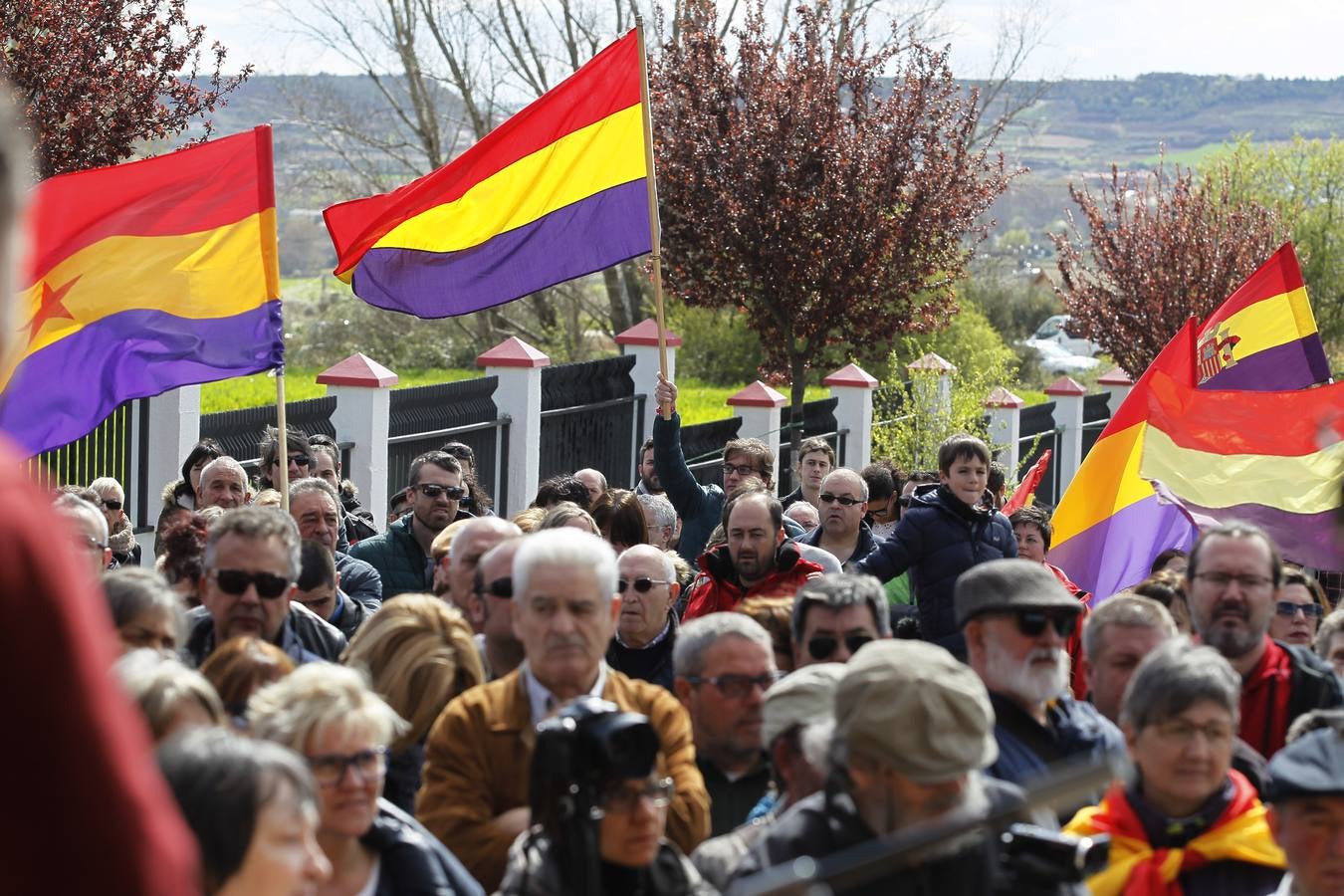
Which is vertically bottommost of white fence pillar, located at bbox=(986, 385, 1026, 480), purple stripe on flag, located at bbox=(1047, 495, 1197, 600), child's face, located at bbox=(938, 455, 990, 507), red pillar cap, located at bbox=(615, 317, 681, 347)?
white fence pillar, located at bbox=(986, 385, 1026, 480)

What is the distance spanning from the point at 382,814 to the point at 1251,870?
6.28 feet

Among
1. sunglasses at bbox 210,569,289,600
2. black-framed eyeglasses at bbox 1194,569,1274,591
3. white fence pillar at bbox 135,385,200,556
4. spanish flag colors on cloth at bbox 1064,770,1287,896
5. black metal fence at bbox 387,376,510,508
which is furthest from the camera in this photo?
black metal fence at bbox 387,376,510,508

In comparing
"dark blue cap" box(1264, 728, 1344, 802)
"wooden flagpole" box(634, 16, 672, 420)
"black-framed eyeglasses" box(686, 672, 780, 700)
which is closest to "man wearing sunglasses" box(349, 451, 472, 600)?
"wooden flagpole" box(634, 16, 672, 420)

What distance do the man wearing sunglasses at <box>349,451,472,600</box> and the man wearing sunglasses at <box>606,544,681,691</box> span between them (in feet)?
6.30

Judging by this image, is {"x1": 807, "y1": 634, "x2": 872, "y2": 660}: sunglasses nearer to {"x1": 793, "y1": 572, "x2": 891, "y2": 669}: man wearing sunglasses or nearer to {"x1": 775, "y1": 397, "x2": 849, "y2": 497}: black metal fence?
{"x1": 793, "y1": 572, "x2": 891, "y2": 669}: man wearing sunglasses

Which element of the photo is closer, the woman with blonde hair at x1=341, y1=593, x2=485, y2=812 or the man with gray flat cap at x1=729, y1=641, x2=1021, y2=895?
the man with gray flat cap at x1=729, y1=641, x2=1021, y2=895

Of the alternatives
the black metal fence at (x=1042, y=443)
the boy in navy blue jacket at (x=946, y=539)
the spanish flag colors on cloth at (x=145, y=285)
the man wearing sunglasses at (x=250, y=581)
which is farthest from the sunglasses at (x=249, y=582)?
the black metal fence at (x=1042, y=443)

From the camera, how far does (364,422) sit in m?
12.8

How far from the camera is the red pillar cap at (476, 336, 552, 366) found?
14.2 metres

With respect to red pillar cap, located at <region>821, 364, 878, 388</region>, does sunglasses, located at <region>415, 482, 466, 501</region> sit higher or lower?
higher

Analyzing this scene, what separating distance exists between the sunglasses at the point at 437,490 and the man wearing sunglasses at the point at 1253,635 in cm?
363

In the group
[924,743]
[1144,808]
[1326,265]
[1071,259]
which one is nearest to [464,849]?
[924,743]

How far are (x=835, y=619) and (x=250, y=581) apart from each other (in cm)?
164

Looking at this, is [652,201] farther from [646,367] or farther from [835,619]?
[646,367]
